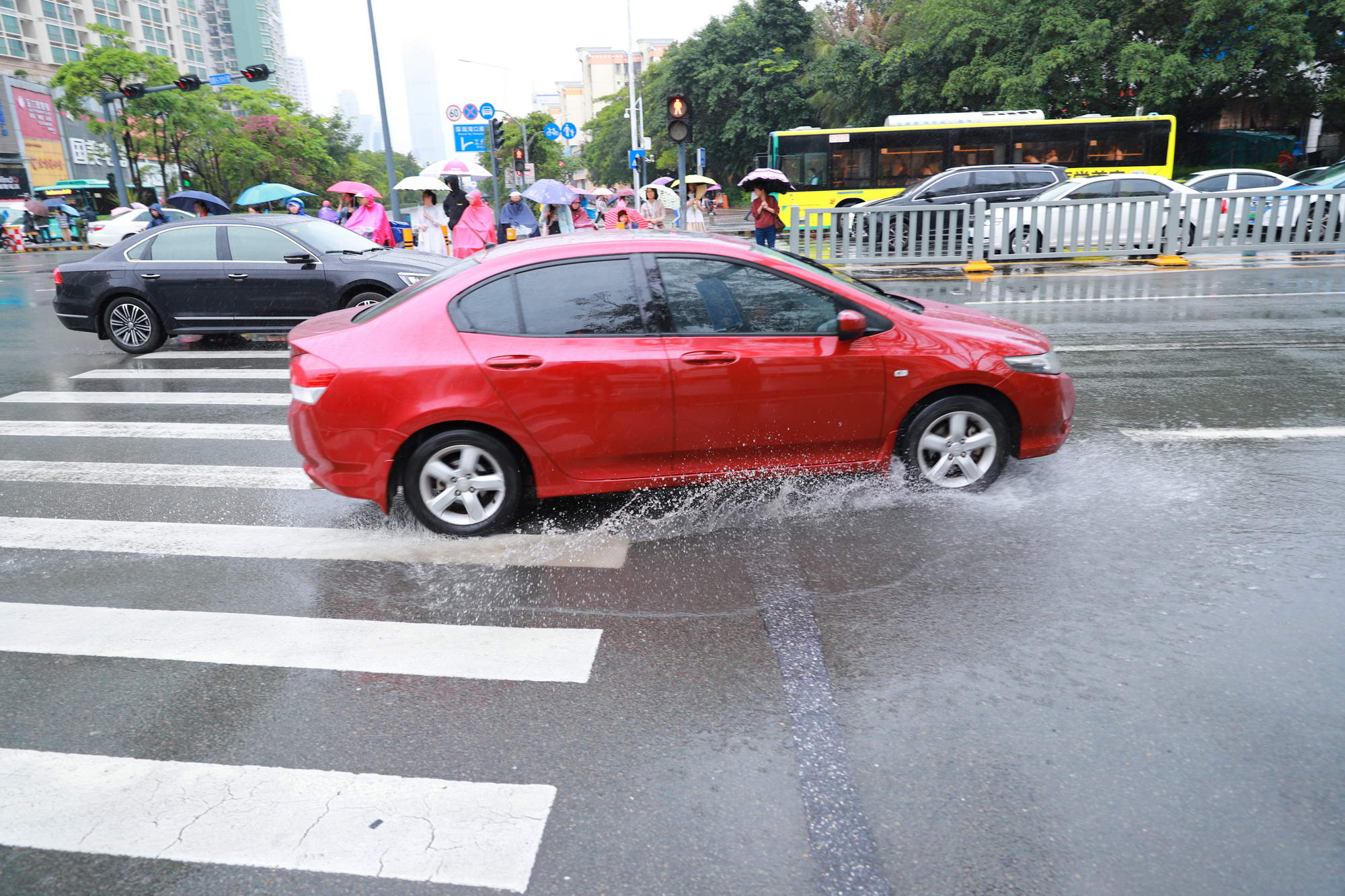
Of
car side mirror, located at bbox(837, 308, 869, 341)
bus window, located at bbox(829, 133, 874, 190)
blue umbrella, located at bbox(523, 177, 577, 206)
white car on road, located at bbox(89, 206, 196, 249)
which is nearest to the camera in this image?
car side mirror, located at bbox(837, 308, 869, 341)

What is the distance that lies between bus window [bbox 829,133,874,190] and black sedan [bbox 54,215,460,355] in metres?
17.5

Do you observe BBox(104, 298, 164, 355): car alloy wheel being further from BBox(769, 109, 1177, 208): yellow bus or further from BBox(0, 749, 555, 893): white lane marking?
BBox(769, 109, 1177, 208): yellow bus

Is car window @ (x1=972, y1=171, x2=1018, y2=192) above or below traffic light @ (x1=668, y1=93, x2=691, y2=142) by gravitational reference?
below

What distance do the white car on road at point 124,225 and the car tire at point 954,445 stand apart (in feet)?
73.0

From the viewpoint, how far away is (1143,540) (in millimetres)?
4664

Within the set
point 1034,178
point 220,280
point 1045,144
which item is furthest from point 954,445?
point 1045,144

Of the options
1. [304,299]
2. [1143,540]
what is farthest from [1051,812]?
[304,299]

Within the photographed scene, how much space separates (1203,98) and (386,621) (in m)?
37.0

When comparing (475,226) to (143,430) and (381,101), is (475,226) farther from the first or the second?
(381,101)

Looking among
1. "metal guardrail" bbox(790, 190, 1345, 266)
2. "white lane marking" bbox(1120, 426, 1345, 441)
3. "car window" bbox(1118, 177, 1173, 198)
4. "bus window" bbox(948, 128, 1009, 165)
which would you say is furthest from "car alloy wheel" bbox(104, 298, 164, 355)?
"bus window" bbox(948, 128, 1009, 165)

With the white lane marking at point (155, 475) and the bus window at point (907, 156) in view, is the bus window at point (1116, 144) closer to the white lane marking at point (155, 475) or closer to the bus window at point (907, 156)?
the bus window at point (907, 156)

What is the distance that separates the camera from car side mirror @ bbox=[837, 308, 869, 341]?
4973 millimetres

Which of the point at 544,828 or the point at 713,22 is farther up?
the point at 713,22

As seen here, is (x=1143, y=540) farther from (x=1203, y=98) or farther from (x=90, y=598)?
(x=1203, y=98)
